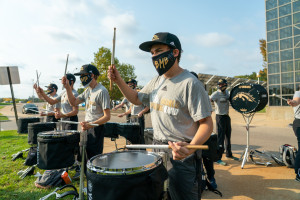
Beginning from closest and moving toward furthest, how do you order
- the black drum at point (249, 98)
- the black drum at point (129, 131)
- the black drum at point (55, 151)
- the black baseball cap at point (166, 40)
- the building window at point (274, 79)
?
1. the black baseball cap at point (166, 40)
2. the black drum at point (55, 151)
3. the black drum at point (129, 131)
4. the black drum at point (249, 98)
5. the building window at point (274, 79)

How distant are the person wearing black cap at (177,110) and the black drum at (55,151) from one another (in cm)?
180

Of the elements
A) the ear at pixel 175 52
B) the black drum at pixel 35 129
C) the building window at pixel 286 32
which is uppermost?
the building window at pixel 286 32

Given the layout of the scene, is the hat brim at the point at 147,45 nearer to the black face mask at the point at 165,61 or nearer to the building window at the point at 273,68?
the black face mask at the point at 165,61

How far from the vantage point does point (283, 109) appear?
16.4 m

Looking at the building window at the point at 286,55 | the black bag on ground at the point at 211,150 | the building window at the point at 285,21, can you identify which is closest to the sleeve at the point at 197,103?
the black bag on ground at the point at 211,150

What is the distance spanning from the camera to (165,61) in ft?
6.60

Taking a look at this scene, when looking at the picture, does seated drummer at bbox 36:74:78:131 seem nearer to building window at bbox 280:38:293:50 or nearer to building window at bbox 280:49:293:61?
building window at bbox 280:49:293:61

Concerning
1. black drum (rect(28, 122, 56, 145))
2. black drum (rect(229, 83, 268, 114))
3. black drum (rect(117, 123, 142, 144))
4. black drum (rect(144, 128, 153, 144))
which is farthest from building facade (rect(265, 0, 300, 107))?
black drum (rect(28, 122, 56, 145))

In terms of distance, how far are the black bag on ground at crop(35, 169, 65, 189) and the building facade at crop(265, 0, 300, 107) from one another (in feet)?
61.0

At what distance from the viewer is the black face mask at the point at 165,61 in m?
2.01

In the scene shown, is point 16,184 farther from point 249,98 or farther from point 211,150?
point 249,98

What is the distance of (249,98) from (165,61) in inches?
165

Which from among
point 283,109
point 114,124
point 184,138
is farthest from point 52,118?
point 283,109

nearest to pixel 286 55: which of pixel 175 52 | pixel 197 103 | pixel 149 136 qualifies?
pixel 149 136
